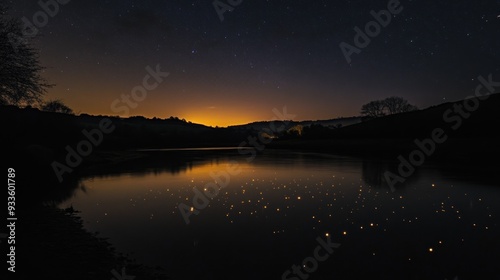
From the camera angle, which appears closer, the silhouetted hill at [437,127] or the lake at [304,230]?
the lake at [304,230]

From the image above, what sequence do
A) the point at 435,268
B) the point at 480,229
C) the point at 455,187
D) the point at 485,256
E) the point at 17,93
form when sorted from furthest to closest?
the point at 17,93
the point at 455,187
the point at 480,229
the point at 485,256
the point at 435,268

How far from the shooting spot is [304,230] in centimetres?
1202

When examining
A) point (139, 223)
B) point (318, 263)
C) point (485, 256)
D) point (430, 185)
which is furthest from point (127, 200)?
point (430, 185)

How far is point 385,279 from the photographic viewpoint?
7758 millimetres

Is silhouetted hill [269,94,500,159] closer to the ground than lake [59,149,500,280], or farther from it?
farther from it

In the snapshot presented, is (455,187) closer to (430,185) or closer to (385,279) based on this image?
(430,185)

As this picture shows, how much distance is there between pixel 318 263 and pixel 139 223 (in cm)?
790

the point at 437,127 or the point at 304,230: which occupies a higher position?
the point at 437,127

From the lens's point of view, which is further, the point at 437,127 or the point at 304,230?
the point at 437,127

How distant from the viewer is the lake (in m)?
8.48

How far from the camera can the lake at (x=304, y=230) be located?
8477 mm

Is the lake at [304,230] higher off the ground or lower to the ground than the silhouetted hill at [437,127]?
lower

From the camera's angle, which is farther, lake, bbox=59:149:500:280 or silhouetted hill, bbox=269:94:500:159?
silhouetted hill, bbox=269:94:500:159

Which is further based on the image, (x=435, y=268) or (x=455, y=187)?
(x=455, y=187)
